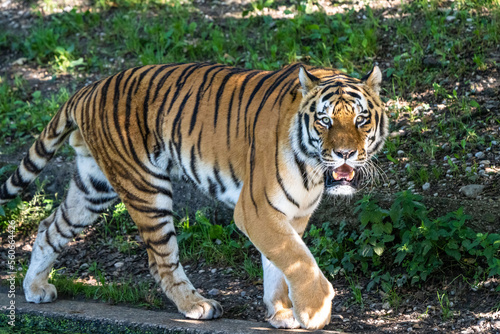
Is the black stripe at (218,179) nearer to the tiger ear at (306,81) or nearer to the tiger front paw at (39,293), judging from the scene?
the tiger ear at (306,81)

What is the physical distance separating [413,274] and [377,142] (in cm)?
99

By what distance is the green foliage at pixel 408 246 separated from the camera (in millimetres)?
3703

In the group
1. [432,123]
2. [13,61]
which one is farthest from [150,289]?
[13,61]

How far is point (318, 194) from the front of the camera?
11.6ft

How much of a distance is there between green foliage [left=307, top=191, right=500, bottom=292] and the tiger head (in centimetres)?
72

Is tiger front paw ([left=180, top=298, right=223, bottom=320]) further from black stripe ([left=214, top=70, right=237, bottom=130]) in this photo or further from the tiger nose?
the tiger nose

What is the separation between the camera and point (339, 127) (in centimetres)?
315

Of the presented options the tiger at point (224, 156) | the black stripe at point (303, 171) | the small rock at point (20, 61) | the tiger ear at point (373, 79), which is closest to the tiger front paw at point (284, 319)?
the tiger at point (224, 156)

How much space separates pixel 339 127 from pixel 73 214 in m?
2.12

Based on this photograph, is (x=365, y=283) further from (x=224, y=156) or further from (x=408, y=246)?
A: (x=224, y=156)

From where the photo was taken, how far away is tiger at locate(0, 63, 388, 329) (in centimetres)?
322

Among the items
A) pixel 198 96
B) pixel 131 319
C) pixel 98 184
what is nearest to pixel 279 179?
pixel 198 96

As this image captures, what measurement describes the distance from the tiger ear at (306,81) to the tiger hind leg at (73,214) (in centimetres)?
170

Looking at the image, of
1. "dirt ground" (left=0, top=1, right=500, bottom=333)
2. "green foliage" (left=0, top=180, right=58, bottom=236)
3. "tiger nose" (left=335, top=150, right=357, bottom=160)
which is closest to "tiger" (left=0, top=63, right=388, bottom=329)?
"tiger nose" (left=335, top=150, right=357, bottom=160)
